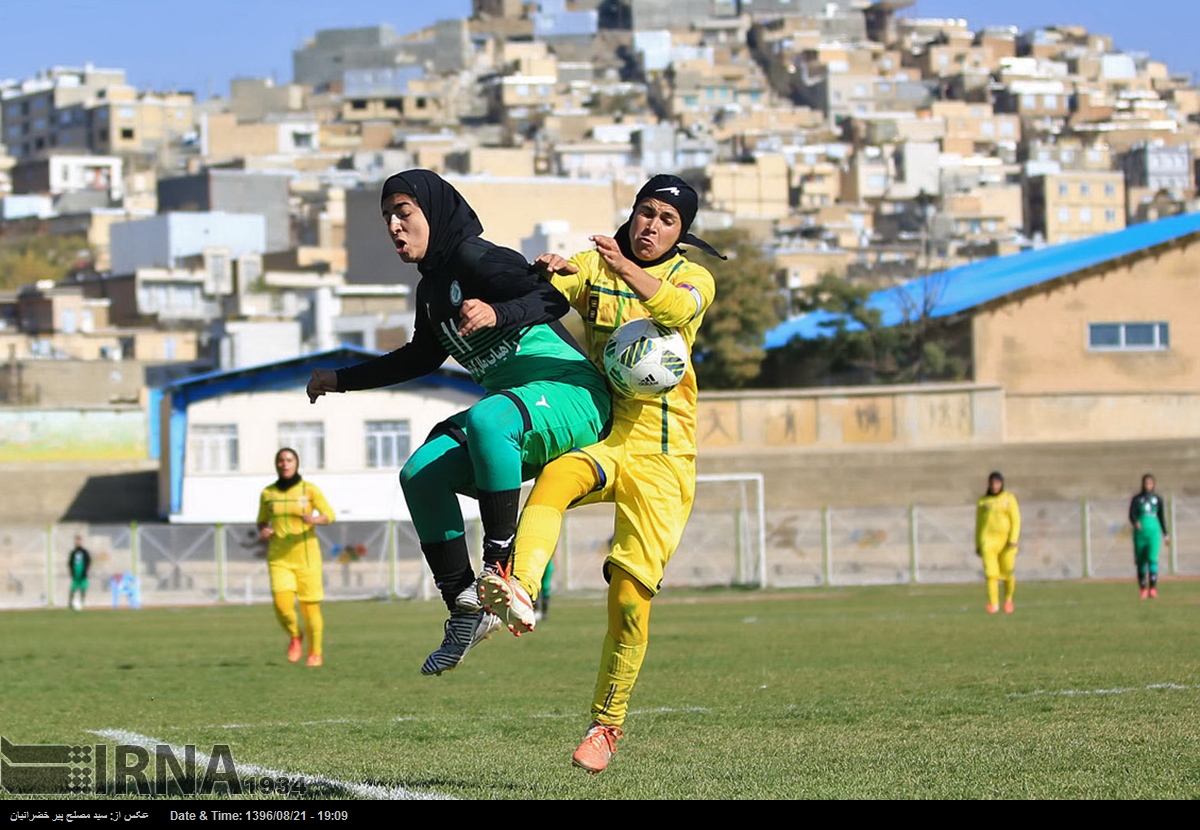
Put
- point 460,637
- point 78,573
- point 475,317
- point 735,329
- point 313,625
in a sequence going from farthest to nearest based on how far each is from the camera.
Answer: point 735,329 < point 78,573 < point 313,625 < point 460,637 < point 475,317

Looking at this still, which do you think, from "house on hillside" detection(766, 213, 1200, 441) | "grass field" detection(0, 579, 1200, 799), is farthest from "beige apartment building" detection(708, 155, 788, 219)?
"grass field" detection(0, 579, 1200, 799)

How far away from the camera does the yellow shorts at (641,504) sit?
873cm

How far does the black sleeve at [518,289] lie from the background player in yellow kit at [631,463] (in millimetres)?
83

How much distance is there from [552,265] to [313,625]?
1078 cm

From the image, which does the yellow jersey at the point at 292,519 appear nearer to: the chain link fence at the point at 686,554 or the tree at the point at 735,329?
the chain link fence at the point at 686,554

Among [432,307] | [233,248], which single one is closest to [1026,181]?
[233,248]

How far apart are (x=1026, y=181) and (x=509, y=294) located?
172113 mm

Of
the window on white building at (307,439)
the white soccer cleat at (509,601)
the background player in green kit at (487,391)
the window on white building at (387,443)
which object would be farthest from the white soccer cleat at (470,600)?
the window on white building at (307,439)

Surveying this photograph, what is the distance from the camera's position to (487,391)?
29.2ft

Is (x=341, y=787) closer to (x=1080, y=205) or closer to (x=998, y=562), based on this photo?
(x=998, y=562)

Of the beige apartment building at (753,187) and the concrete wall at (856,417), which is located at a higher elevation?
the beige apartment building at (753,187)

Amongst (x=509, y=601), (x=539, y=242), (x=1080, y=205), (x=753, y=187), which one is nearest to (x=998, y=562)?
(x=509, y=601)

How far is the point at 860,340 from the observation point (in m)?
63.3

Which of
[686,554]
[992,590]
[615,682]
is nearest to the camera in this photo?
[615,682]
